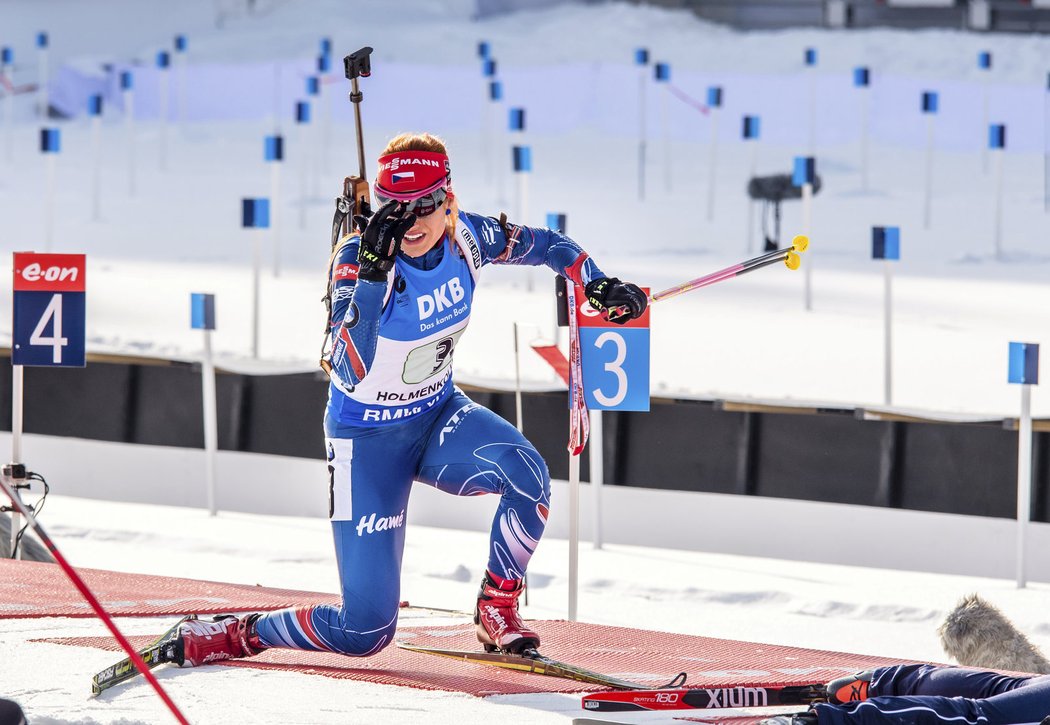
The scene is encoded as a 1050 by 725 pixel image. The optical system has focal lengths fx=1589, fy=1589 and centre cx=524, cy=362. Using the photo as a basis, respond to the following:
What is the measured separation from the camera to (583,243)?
35.4 feet

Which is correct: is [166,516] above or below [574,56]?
below

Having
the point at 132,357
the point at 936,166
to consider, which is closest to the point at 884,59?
the point at 936,166

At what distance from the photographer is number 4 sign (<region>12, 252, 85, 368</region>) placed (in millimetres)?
4637

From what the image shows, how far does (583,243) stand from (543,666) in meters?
7.57

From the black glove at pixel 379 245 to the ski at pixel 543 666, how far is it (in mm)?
901

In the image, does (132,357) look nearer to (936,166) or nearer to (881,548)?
(881,548)

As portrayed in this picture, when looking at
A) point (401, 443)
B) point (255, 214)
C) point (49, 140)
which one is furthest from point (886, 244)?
point (49, 140)

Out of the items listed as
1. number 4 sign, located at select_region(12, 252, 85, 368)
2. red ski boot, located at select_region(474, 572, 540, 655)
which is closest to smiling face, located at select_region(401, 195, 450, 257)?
red ski boot, located at select_region(474, 572, 540, 655)

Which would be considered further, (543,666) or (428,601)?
(428,601)

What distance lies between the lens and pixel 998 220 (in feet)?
33.6

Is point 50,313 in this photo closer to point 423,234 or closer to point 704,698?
point 423,234

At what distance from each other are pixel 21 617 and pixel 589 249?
23.9ft

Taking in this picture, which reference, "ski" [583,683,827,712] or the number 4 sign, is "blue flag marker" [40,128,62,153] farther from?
"ski" [583,683,827,712]

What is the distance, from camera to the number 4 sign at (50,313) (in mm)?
4637
